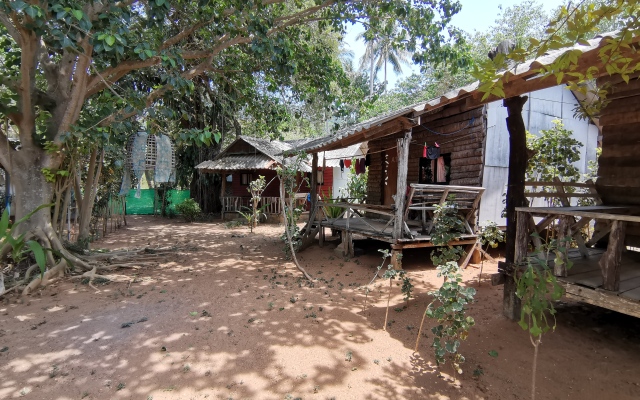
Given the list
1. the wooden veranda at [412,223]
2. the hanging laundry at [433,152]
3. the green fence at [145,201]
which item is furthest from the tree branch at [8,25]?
the green fence at [145,201]

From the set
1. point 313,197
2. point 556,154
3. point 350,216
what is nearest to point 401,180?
point 350,216

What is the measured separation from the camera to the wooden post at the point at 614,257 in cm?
325

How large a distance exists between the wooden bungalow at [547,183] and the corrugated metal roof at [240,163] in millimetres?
6509

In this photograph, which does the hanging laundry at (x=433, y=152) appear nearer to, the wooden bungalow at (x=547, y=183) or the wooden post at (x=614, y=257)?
the wooden bungalow at (x=547, y=183)

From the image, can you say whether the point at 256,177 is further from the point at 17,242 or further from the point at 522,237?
the point at 522,237

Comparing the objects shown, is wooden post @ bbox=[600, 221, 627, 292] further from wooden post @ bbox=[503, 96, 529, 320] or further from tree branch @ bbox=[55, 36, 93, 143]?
tree branch @ bbox=[55, 36, 93, 143]

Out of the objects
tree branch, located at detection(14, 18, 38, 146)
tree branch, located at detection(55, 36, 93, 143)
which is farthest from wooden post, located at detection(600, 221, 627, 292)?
tree branch, located at detection(14, 18, 38, 146)

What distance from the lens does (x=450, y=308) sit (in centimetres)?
313

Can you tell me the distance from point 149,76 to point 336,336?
31.9 ft

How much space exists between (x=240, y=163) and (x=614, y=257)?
563 inches

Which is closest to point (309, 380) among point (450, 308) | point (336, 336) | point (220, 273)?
point (336, 336)

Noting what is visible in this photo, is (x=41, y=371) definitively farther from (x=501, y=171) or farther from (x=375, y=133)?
(x=501, y=171)

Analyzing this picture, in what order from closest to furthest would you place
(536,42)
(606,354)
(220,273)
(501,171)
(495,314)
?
(536,42), (606,354), (495,314), (220,273), (501,171)

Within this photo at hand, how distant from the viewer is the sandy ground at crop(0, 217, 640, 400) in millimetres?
2969
